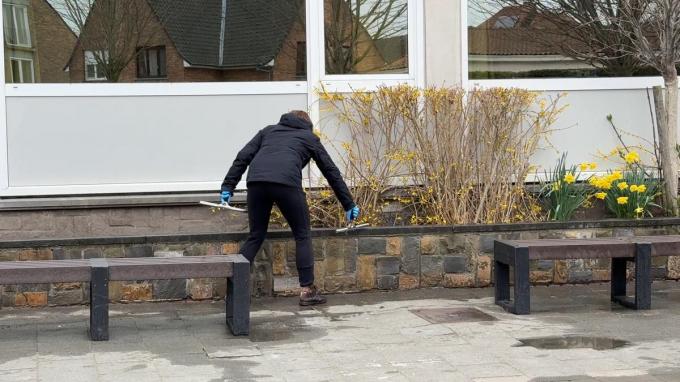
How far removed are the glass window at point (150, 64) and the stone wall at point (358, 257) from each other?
1586mm

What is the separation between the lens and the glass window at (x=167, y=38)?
29.4ft

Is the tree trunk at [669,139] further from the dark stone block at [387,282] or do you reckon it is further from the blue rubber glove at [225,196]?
the blue rubber glove at [225,196]

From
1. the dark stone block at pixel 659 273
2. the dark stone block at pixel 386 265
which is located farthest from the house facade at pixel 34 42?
the dark stone block at pixel 659 273

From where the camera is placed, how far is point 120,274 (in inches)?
280

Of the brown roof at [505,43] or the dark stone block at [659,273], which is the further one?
the brown roof at [505,43]

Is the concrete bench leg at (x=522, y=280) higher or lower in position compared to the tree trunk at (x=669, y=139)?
lower

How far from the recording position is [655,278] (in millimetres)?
9430

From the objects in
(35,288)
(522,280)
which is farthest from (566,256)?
(35,288)

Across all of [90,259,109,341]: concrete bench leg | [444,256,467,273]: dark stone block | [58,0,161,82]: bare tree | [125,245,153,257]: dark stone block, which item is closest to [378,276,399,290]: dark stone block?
[444,256,467,273]: dark stone block

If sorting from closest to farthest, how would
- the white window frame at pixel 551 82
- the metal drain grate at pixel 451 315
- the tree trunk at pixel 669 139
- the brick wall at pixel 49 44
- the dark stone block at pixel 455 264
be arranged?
1. the metal drain grate at pixel 451 315
2. the brick wall at pixel 49 44
3. the dark stone block at pixel 455 264
4. the tree trunk at pixel 669 139
5. the white window frame at pixel 551 82

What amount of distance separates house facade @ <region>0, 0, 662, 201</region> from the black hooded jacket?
3.20ft

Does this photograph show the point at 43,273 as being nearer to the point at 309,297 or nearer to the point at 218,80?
the point at 309,297

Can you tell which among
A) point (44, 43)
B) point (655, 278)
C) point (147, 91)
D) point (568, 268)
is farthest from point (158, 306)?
point (655, 278)

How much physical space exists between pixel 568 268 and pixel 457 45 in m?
2.37
